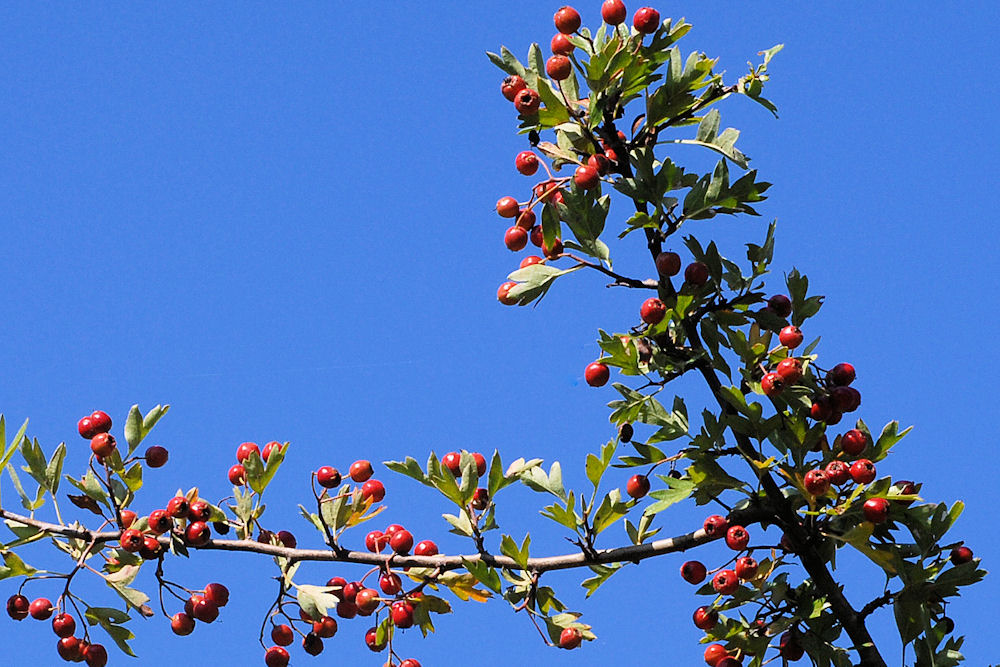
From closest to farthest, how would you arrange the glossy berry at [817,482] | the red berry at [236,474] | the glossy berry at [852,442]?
the glossy berry at [817,482], the glossy berry at [852,442], the red berry at [236,474]

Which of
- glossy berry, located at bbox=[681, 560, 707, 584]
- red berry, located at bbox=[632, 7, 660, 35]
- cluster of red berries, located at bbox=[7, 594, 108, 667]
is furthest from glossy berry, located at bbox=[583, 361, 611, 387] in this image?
cluster of red berries, located at bbox=[7, 594, 108, 667]

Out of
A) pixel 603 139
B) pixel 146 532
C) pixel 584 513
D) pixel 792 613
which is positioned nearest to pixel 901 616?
pixel 792 613

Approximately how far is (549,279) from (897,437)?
45.1 inches

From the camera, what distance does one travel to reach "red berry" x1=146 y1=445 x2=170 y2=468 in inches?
139

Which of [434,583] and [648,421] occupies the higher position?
[648,421]

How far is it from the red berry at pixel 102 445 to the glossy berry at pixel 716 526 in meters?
1.90

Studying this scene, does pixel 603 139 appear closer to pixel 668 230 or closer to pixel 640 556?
pixel 668 230

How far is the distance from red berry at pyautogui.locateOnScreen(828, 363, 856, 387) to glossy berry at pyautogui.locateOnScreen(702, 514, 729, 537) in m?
0.53

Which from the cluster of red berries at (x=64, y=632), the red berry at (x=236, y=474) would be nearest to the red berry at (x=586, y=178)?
the red berry at (x=236, y=474)

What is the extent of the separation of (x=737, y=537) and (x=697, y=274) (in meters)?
0.78

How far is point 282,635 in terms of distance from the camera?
11.2ft

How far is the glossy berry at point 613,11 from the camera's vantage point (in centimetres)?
338

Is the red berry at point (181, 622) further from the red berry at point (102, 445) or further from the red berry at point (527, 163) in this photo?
the red berry at point (527, 163)

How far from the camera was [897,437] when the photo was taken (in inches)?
125
